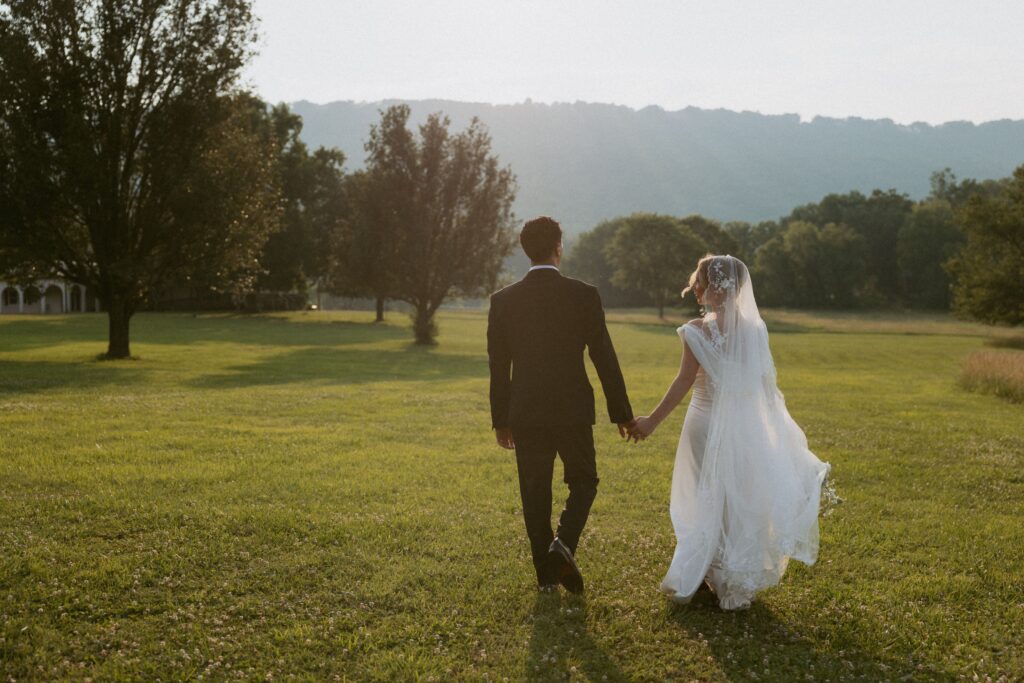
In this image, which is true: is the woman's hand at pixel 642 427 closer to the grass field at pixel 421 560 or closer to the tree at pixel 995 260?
the grass field at pixel 421 560

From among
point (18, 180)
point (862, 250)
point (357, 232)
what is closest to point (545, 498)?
point (18, 180)

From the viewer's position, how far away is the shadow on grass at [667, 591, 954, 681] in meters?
5.45

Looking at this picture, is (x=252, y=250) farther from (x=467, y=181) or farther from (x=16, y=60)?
(x=467, y=181)

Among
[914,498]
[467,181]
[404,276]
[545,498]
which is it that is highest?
[467,181]

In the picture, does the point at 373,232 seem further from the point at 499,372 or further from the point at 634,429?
the point at 634,429

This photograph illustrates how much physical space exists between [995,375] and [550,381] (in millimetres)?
23594

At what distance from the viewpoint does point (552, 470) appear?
6.52 meters

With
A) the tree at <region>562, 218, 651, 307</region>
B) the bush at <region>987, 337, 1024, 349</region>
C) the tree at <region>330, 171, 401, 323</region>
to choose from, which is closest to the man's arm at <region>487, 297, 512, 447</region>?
the tree at <region>330, 171, 401, 323</region>

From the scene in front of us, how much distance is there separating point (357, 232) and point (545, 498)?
42.4 m

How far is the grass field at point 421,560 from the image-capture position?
220 inches

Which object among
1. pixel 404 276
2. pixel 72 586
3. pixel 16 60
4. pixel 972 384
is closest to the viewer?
pixel 72 586

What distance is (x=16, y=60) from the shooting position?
27.3 metres

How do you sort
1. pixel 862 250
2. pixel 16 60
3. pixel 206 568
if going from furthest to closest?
pixel 862 250 < pixel 16 60 < pixel 206 568

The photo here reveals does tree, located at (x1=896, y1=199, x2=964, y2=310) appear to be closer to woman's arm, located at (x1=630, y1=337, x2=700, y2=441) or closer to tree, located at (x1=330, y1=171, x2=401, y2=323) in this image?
tree, located at (x1=330, y1=171, x2=401, y2=323)
